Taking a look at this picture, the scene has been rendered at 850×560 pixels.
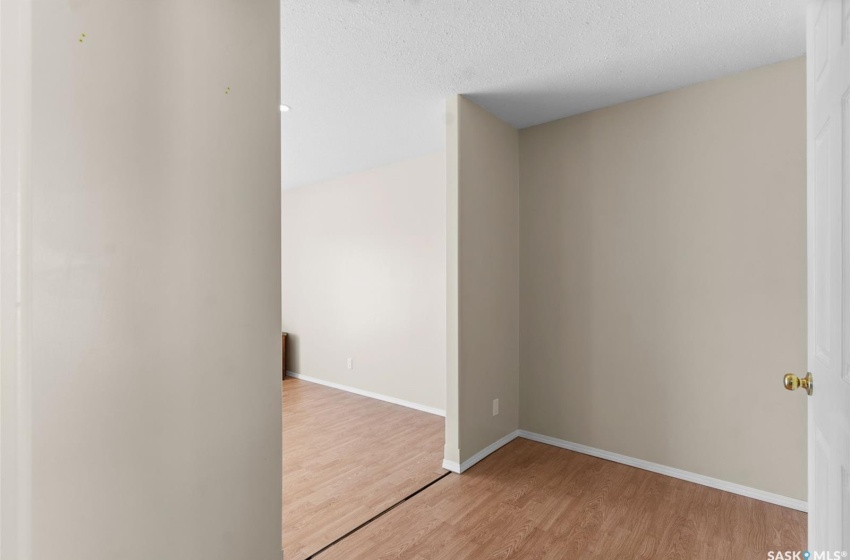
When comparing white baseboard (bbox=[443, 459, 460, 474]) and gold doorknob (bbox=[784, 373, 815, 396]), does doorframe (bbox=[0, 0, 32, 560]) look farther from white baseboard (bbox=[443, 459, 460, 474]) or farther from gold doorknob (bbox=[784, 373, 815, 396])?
white baseboard (bbox=[443, 459, 460, 474])

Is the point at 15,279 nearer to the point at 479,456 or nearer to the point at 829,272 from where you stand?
the point at 829,272

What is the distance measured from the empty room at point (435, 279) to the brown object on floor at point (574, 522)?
0.06 ft

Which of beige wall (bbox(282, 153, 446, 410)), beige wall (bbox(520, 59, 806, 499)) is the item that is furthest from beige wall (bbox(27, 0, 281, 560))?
beige wall (bbox(282, 153, 446, 410))

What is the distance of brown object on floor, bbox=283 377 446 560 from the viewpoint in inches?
90.0

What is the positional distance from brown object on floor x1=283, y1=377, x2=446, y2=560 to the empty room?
3 cm

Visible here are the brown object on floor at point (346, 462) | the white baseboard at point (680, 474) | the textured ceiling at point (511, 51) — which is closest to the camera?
the textured ceiling at point (511, 51)

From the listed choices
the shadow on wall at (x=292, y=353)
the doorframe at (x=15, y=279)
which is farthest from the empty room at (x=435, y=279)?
the shadow on wall at (x=292, y=353)

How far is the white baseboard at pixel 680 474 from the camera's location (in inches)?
94.5

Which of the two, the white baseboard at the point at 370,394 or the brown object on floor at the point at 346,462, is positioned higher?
the white baseboard at the point at 370,394

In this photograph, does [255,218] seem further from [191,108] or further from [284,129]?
[284,129]

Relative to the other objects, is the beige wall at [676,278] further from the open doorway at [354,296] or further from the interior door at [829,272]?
the interior door at [829,272]

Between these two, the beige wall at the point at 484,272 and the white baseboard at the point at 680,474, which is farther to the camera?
the beige wall at the point at 484,272

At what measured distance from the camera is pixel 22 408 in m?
1.00

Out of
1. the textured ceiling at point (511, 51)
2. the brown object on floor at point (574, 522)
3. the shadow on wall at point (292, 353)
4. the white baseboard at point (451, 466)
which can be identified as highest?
the textured ceiling at point (511, 51)
